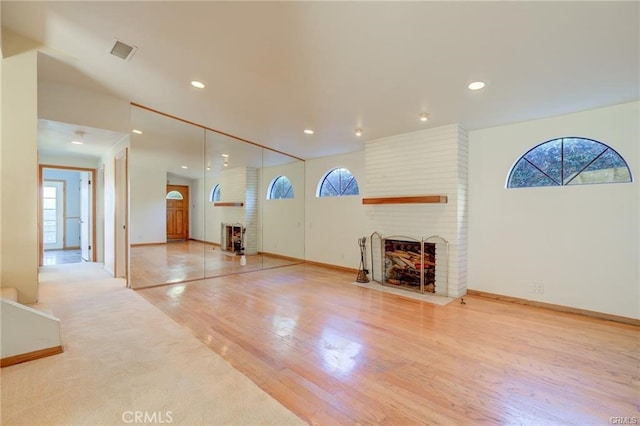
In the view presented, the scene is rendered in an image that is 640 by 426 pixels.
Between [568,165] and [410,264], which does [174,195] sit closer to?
[410,264]

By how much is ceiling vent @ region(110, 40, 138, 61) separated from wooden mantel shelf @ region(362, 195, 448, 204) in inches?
155

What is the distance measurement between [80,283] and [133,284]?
0.93m

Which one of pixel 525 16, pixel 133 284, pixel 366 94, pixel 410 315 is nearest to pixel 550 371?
pixel 410 315

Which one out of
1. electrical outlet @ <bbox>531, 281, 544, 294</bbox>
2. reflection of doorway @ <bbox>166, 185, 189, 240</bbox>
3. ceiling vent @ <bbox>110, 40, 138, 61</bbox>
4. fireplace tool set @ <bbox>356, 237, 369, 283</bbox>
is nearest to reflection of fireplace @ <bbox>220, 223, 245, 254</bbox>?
reflection of doorway @ <bbox>166, 185, 189, 240</bbox>

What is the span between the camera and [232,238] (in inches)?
246

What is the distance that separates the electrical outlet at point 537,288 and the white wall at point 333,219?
2.89 m

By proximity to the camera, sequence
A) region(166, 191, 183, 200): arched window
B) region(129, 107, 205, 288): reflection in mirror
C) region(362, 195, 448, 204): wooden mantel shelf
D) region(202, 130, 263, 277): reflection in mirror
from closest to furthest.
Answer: region(362, 195, 448, 204): wooden mantel shelf
region(129, 107, 205, 288): reflection in mirror
region(166, 191, 183, 200): arched window
region(202, 130, 263, 277): reflection in mirror

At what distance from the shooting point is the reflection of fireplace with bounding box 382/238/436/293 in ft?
15.6

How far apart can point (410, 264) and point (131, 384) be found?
414 cm

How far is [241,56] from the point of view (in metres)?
2.92

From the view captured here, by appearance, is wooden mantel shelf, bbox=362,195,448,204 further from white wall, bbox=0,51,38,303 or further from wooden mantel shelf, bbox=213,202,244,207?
white wall, bbox=0,51,38,303

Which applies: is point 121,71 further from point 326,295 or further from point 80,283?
point 326,295

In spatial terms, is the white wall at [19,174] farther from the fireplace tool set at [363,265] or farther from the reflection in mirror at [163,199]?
the fireplace tool set at [363,265]

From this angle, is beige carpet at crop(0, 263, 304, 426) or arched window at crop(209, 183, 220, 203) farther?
arched window at crop(209, 183, 220, 203)
